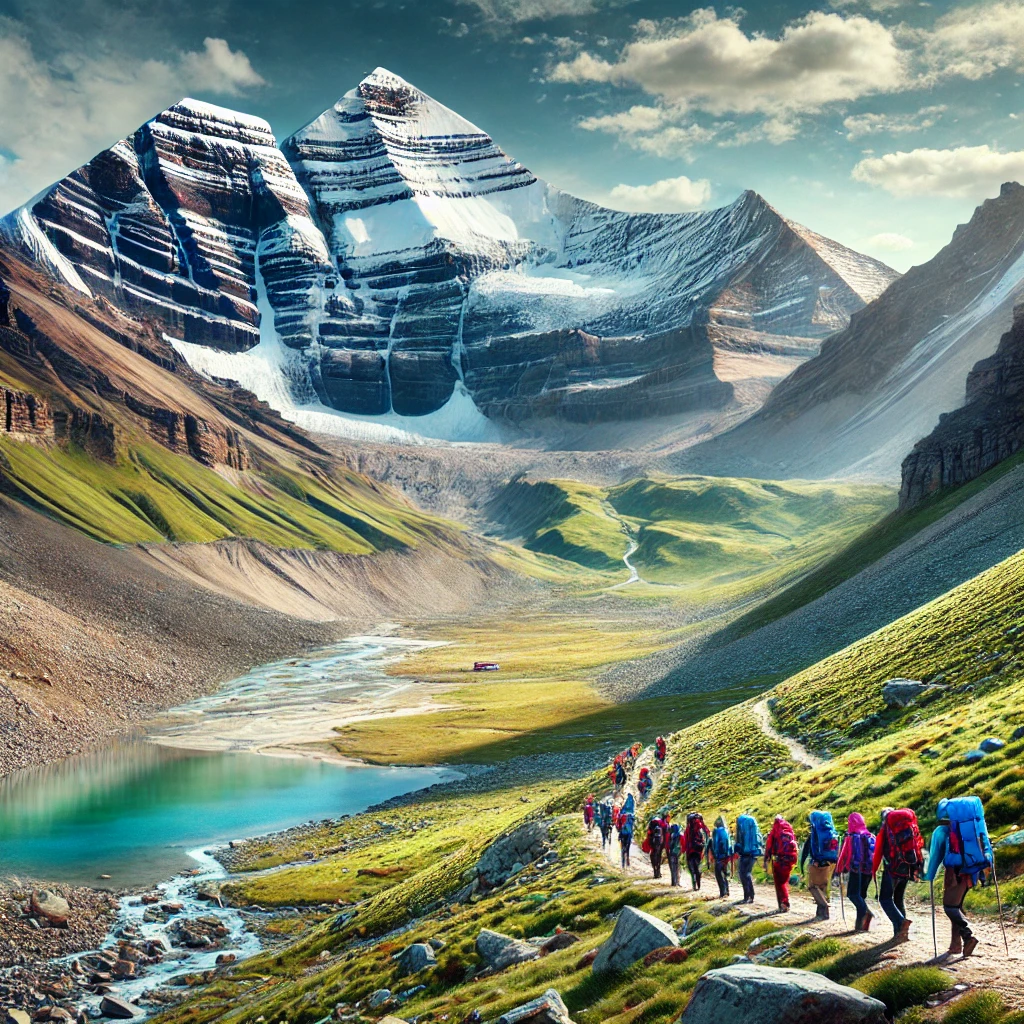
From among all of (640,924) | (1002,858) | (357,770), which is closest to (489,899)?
(640,924)

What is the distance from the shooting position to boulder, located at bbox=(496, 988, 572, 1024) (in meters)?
18.3

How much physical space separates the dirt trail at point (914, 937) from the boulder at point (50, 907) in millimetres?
38113

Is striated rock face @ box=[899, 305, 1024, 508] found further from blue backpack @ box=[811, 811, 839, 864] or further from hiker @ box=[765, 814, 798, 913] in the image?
blue backpack @ box=[811, 811, 839, 864]

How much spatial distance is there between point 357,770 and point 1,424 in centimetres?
12832

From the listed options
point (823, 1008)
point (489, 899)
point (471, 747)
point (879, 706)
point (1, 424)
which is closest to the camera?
point (823, 1008)

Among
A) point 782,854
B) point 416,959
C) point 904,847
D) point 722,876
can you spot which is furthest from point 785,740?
point 904,847

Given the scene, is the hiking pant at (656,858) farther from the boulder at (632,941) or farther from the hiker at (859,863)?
the hiker at (859,863)

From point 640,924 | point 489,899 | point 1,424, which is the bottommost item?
point 489,899

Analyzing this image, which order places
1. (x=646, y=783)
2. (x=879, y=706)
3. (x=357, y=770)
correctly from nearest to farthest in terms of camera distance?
(x=879, y=706) < (x=646, y=783) < (x=357, y=770)

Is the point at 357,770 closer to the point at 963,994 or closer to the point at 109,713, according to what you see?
the point at 109,713

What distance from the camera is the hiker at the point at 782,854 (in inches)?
813

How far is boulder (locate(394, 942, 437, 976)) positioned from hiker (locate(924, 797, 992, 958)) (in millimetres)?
18488

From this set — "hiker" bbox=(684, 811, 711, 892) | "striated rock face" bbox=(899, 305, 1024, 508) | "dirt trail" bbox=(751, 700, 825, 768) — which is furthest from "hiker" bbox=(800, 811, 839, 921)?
"striated rock face" bbox=(899, 305, 1024, 508)

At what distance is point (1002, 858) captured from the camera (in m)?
19.5
